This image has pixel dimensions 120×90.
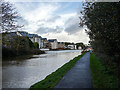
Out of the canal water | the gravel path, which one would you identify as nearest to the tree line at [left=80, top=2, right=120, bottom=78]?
the gravel path

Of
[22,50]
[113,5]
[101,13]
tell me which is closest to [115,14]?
[113,5]

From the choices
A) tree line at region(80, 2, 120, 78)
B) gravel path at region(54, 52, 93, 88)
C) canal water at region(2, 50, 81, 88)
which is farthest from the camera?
canal water at region(2, 50, 81, 88)

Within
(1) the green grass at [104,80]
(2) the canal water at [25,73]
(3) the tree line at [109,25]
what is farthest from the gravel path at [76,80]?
(2) the canal water at [25,73]

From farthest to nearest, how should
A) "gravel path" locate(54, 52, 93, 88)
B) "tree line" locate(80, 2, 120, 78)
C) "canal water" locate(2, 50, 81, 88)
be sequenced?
"canal water" locate(2, 50, 81, 88) < "tree line" locate(80, 2, 120, 78) < "gravel path" locate(54, 52, 93, 88)

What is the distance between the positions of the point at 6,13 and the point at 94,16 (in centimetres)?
603

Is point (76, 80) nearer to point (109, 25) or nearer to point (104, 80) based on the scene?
point (104, 80)

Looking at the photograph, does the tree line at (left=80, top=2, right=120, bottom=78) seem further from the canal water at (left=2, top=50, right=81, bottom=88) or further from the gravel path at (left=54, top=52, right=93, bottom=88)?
the canal water at (left=2, top=50, right=81, bottom=88)

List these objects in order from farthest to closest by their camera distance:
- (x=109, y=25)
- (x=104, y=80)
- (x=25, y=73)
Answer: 1. (x=25, y=73)
2. (x=109, y=25)
3. (x=104, y=80)

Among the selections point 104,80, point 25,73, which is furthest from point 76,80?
point 25,73

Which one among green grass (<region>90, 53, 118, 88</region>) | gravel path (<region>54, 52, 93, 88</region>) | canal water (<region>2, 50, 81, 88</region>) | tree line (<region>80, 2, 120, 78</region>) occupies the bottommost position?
canal water (<region>2, 50, 81, 88</region>)

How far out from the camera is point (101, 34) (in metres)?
8.83

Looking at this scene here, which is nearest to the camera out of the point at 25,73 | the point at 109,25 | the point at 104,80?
the point at 104,80

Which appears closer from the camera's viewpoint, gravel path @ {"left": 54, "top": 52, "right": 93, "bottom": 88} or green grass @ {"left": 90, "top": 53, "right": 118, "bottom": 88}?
green grass @ {"left": 90, "top": 53, "right": 118, "bottom": 88}

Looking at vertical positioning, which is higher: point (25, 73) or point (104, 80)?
point (104, 80)
